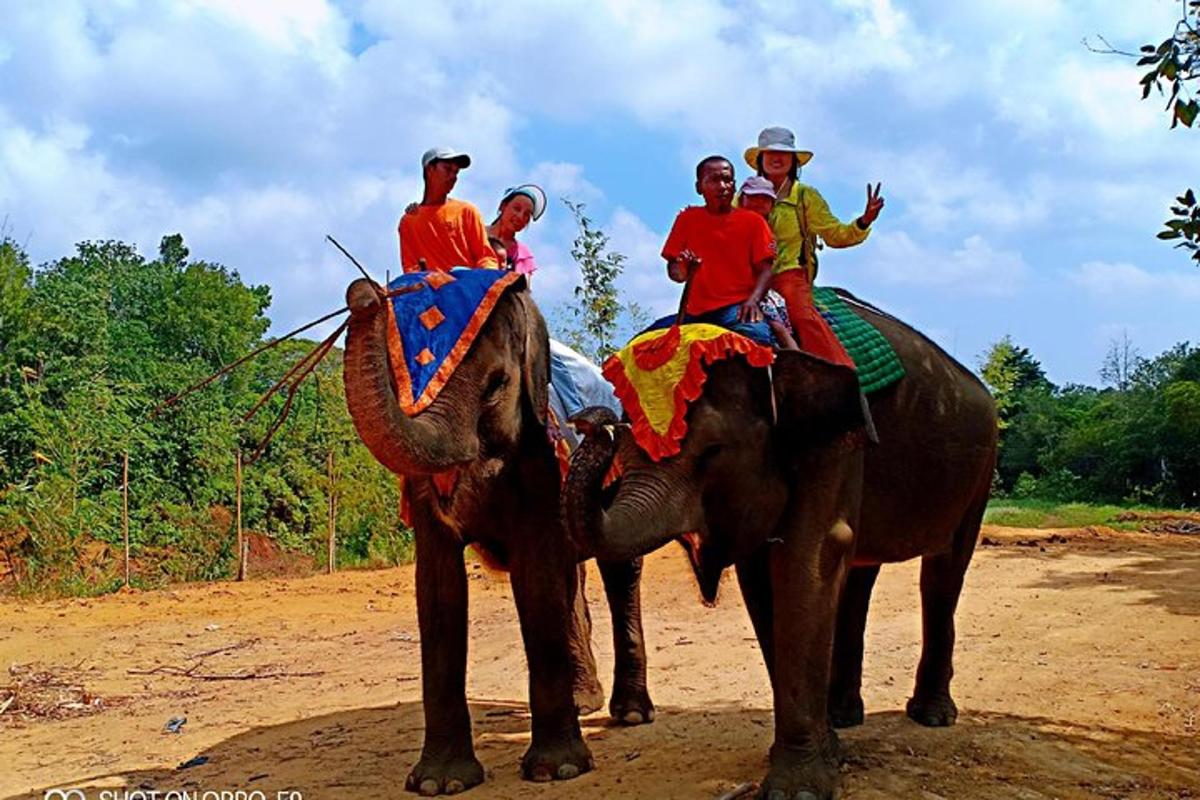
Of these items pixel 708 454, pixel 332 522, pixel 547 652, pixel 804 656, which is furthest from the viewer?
pixel 332 522

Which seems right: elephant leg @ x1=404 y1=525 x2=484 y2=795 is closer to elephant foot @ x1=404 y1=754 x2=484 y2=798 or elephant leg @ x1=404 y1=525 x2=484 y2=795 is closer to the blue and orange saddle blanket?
elephant foot @ x1=404 y1=754 x2=484 y2=798

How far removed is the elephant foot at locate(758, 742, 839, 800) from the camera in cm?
524

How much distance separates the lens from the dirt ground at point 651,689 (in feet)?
20.1

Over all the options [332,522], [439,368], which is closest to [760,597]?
[439,368]

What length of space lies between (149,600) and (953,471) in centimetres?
1111

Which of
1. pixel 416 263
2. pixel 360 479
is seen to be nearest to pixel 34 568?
pixel 360 479

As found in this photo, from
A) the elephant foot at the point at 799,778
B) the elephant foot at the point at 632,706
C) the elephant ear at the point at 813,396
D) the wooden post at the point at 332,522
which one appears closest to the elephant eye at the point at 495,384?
the elephant ear at the point at 813,396

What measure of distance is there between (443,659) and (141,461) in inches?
712

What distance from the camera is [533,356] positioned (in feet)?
20.5

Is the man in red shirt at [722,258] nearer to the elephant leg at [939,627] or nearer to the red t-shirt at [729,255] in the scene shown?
the red t-shirt at [729,255]

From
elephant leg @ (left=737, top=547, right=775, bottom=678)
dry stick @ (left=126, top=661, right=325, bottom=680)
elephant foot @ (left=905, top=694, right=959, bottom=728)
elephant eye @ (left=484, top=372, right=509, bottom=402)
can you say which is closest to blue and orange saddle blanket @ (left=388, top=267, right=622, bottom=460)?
elephant eye @ (left=484, top=372, right=509, bottom=402)

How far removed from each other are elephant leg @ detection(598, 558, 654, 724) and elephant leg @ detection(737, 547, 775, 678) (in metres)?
1.36

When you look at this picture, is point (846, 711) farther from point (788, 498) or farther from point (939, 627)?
point (788, 498)

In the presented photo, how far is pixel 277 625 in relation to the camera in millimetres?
12773
